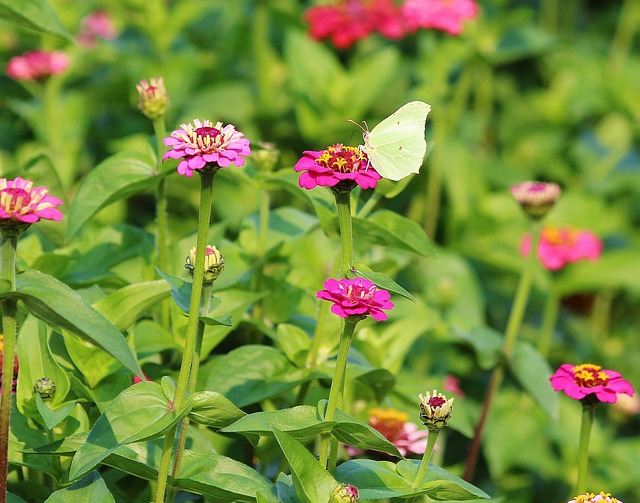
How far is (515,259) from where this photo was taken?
2.46m

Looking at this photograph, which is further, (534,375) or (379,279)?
(534,375)

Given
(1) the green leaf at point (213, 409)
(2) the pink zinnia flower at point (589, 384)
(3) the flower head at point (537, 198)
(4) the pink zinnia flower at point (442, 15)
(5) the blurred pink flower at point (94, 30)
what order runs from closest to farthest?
(1) the green leaf at point (213, 409) < (2) the pink zinnia flower at point (589, 384) < (3) the flower head at point (537, 198) < (4) the pink zinnia flower at point (442, 15) < (5) the blurred pink flower at point (94, 30)

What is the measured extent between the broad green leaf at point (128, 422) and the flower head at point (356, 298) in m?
0.17

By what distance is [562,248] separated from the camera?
7.95ft

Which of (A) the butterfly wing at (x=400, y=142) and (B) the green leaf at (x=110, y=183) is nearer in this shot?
(A) the butterfly wing at (x=400, y=142)

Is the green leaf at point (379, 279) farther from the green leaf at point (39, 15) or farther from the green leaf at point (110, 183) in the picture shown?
the green leaf at point (39, 15)

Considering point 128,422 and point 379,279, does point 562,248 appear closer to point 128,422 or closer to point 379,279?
point 379,279

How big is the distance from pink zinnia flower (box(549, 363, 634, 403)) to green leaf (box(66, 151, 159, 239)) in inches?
22.5

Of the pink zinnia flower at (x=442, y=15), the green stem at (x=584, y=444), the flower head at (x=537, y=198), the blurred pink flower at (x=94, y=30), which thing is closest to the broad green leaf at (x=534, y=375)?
the flower head at (x=537, y=198)

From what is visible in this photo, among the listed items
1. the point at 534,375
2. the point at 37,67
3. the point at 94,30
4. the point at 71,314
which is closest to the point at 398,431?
the point at 534,375

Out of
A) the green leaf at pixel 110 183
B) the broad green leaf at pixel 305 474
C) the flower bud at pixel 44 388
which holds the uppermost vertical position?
the green leaf at pixel 110 183

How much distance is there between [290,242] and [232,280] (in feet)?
0.58

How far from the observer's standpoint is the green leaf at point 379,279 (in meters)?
0.95

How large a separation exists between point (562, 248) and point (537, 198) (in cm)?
73
